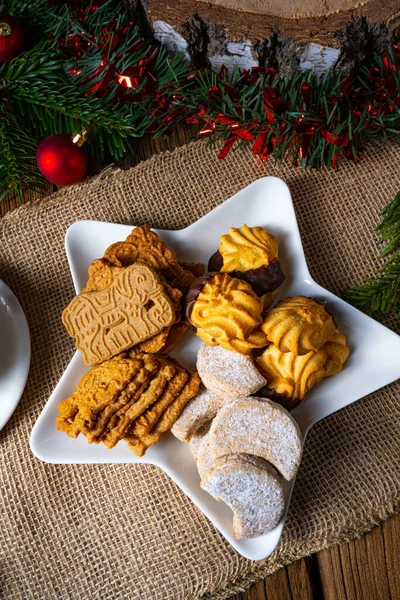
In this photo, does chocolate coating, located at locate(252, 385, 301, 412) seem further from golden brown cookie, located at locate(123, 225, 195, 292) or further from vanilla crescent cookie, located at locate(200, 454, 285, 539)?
golden brown cookie, located at locate(123, 225, 195, 292)

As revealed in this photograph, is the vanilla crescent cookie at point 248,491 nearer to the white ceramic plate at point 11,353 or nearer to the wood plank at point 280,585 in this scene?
the wood plank at point 280,585

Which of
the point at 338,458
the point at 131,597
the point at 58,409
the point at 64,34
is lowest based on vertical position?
the point at 131,597

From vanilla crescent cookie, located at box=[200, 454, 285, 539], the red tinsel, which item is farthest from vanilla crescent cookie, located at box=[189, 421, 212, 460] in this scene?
the red tinsel

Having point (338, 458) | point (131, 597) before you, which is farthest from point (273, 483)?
point (131, 597)

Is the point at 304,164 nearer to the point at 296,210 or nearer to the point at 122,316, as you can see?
the point at 296,210

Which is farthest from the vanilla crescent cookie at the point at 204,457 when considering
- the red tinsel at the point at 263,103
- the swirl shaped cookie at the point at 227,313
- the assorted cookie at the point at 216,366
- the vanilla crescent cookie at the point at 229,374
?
the red tinsel at the point at 263,103

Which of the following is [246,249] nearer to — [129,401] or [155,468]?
[129,401]
